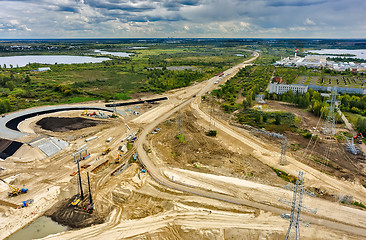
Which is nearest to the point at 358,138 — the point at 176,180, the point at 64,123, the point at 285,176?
the point at 285,176

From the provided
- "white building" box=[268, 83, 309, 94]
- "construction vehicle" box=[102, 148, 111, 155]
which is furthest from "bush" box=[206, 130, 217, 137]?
"white building" box=[268, 83, 309, 94]

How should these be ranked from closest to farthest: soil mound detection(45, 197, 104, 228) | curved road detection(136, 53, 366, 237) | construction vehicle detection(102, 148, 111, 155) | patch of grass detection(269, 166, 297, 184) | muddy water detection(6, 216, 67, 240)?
muddy water detection(6, 216, 67, 240)
curved road detection(136, 53, 366, 237)
soil mound detection(45, 197, 104, 228)
patch of grass detection(269, 166, 297, 184)
construction vehicle detection(102, 148, 111, 155)

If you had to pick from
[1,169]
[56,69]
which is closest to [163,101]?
[1,169]

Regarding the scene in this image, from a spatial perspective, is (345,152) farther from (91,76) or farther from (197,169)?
(91,76)

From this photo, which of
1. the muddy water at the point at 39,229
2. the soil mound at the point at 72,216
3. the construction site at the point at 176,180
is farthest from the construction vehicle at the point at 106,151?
the muddy water at the point at 39,229

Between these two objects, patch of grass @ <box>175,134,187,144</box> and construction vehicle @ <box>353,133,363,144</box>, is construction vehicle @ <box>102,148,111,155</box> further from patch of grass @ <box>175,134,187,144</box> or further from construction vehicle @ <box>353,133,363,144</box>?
construction vehicle @ <box>353,133,363,144</box>

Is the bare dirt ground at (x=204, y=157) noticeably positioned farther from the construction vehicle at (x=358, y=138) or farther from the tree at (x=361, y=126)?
the tree at (x=361, y=126)

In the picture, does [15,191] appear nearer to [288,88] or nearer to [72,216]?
[72,216]
